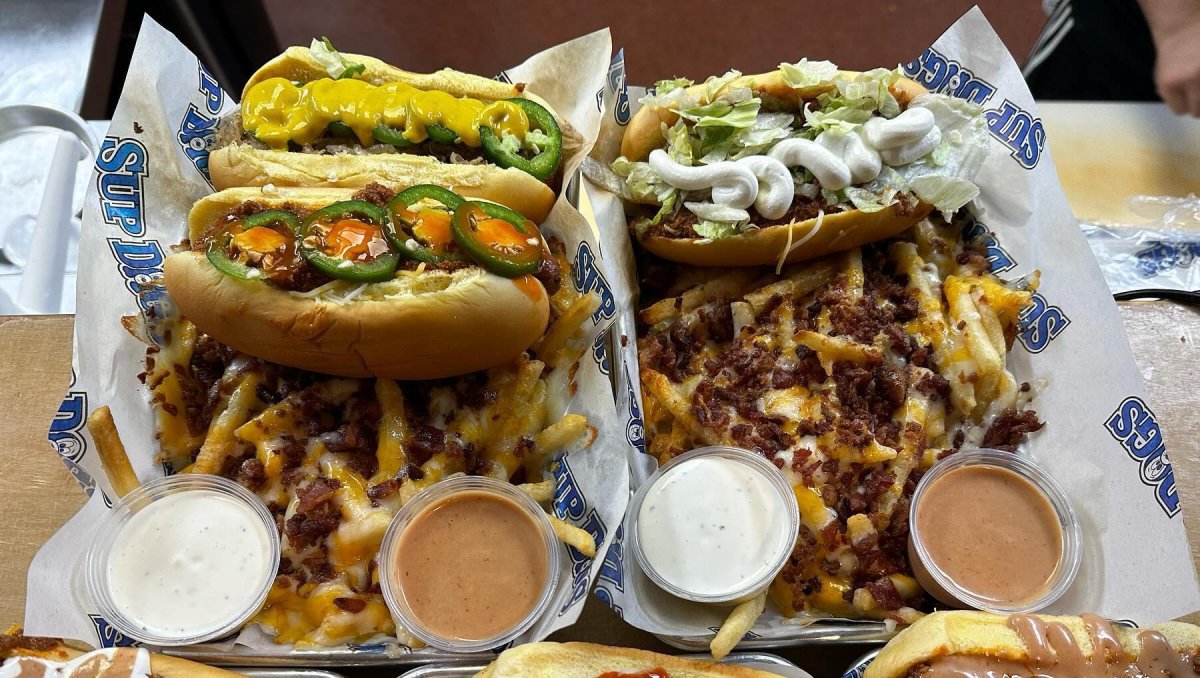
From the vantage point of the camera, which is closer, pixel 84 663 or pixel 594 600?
pixel 84 663

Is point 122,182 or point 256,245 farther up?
point 122,182

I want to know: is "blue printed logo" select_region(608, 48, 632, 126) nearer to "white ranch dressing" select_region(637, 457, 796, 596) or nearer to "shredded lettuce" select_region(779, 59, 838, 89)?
"shredded lettuce" select_region(779, 59, 838, 89)

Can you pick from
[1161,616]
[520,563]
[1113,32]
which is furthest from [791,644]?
[1113,32]

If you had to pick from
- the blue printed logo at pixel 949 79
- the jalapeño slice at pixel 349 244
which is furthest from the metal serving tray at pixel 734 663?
the blue printed logo at pixel 949 79

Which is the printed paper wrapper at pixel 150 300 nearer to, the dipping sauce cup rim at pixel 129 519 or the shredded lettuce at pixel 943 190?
the dipping sauce cup rim at pixel 129 519

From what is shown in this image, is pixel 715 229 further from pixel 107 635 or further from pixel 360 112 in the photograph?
pixel 107 635

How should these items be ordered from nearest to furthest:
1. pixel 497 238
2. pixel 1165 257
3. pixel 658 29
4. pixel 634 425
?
pixel 497 238 < pixel 634 425 < pixel 1165 257 < pixel 658 29

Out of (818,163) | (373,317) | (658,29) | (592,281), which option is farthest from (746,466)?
(658,29)
